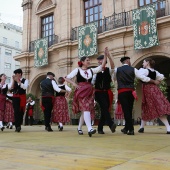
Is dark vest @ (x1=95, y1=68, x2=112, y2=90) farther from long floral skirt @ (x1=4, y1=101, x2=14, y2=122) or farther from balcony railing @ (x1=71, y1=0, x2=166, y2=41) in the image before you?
balcony railing @ (x1=71, y1=0, x2=166, y2=41)

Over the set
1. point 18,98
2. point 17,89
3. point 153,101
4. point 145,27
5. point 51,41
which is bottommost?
point 153,101

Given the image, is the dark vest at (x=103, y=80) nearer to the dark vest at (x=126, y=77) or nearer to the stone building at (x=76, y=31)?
the dark vest at (x=126, y=77)

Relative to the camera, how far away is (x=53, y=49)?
16.1m

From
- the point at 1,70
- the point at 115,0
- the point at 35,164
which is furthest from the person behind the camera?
the point at 1,70

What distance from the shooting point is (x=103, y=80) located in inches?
201

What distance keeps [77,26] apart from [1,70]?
24.9m

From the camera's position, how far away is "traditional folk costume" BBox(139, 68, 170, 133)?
17.1 ft

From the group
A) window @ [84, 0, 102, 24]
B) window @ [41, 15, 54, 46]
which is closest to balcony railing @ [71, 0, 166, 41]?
window @ [84, 0, 102, 24]

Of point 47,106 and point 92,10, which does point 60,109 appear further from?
point 92,10

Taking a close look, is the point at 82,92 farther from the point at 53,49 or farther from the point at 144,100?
the point at 53,49

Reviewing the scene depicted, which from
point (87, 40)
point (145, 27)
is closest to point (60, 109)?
point (145, 27)

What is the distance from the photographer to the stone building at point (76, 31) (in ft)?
40.2

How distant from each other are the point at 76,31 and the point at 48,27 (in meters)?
3.20

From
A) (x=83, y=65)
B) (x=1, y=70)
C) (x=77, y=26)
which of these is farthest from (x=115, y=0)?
(x=1, y=70)
